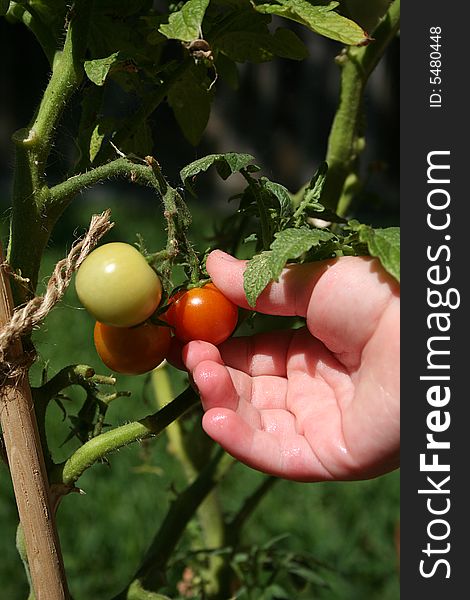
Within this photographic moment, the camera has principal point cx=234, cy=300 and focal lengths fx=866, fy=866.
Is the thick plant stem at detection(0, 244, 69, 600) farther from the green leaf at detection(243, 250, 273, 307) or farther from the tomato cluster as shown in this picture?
the green leaf at detection(243, 250, 273, 307)

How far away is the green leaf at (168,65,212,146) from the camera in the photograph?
106 cm

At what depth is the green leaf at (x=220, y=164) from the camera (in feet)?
2.95

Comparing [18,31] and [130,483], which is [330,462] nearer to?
[130,483]

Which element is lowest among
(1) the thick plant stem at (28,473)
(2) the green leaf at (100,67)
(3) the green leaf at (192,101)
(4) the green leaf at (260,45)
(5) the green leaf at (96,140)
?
(1) the thick plant stem at (28,473)

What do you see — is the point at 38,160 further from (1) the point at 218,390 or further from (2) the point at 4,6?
(1) the point at 218,390

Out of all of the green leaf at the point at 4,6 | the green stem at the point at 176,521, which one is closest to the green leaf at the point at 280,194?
the green leaf at the point at 4,6

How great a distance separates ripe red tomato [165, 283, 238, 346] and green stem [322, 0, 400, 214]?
1.39ft

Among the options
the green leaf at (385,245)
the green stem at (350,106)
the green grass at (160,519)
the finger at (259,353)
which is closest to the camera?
the green leaf at (385,245)

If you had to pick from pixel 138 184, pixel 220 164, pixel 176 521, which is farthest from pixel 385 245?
pixel 176 521

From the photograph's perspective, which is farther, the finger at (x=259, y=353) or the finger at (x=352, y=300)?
the finger at (x=259, y=353)

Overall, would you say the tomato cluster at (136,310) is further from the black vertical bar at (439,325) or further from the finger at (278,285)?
the black vertical bar at (439,325)

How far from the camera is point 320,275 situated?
0.93 meters

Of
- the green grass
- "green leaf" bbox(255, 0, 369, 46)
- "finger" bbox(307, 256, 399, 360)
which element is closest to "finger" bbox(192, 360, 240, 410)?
"finger" bbox(307, 256, 399, 360)

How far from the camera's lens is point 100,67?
909 mm
